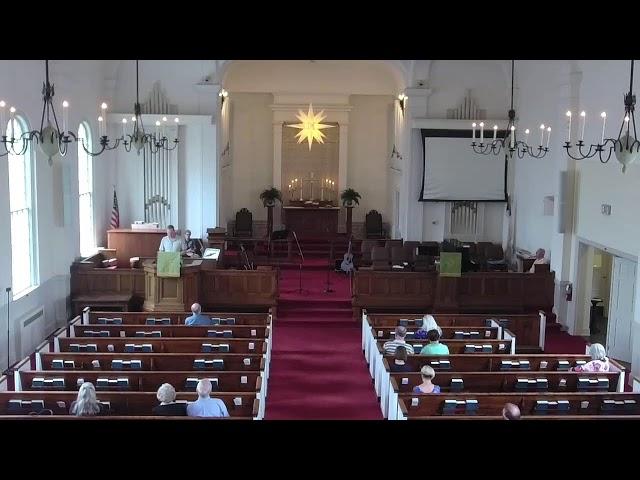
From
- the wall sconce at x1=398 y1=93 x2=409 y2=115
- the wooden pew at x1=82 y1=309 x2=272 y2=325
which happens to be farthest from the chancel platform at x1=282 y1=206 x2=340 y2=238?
the wooden pew at x1=82 y1=309 x2=272 y2=325

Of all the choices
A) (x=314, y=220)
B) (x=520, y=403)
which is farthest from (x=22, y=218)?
(x=314, y=220)

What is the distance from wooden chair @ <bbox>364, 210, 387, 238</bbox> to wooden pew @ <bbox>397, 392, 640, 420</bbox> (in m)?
14.7

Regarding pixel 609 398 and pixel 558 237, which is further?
pixel 558 237

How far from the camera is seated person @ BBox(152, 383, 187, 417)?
7.63 meters

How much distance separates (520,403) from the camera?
8484mm

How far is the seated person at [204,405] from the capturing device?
24.8ft

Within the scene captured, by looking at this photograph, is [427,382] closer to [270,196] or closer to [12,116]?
[12,116]

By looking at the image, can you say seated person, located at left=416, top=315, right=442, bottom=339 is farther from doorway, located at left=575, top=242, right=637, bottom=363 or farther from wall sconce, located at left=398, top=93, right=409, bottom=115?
wall sconce, located at left=398, top=93, right=409, bottom=115

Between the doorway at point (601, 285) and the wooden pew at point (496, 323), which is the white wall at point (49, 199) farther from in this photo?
the doorway at point (601, 285)

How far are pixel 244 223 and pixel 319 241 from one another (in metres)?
2.49

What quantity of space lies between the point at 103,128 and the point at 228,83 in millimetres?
5742
